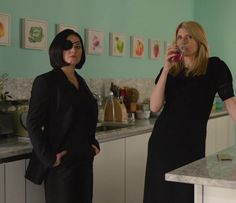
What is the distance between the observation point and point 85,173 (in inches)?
89.6

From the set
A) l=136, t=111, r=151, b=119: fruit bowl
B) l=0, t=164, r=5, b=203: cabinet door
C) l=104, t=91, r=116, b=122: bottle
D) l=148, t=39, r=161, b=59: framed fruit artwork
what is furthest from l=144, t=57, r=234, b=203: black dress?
l=148, t=39, r=161, b=59: framed fruit artwork

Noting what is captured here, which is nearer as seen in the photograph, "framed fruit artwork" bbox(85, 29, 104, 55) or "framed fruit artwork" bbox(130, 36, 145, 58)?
"framed fruit artwork" bbox(85, 29, 104, 55)

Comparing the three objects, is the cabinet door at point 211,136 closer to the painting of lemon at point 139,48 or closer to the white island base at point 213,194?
the painting of lemon at point 139,48

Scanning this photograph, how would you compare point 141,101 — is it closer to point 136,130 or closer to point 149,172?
point 136,130

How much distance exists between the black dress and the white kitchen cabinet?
212 cm

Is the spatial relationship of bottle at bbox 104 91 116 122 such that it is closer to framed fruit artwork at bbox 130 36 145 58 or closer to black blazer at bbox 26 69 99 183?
framed fruit artwork at bbox 130 36 145 58

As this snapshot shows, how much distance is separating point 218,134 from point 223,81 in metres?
2.56

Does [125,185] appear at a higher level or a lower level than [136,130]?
lower

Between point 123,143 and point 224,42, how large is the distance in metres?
2.82

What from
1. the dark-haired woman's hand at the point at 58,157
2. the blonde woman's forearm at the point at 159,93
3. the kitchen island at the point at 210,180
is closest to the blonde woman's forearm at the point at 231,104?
the blonde woman's forearm at the point at 159,93

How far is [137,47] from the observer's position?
4238mm

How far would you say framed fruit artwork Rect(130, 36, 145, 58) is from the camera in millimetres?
4160

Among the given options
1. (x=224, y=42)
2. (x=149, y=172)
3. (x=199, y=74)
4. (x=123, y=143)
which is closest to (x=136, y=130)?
(x=123, y=143)

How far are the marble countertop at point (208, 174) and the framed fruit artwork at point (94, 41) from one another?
2085 millimetres
